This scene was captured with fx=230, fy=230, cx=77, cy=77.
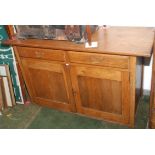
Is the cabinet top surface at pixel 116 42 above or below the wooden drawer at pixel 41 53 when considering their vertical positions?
above

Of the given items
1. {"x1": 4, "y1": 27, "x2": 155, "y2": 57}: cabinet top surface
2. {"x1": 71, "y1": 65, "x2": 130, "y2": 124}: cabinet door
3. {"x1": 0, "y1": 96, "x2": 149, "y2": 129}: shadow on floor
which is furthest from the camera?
{"x1": 0, "y1": 96, "x2": 149, "y2": 129}: shadow on floor

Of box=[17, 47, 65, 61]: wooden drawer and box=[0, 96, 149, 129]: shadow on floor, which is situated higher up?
box=[17, 47, 65, 61]: wooden drawer

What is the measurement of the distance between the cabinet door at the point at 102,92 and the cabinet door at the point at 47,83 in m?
0.12

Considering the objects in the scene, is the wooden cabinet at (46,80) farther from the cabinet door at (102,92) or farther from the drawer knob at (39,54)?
the cabinet door at (102,92)

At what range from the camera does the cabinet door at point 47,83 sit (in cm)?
205

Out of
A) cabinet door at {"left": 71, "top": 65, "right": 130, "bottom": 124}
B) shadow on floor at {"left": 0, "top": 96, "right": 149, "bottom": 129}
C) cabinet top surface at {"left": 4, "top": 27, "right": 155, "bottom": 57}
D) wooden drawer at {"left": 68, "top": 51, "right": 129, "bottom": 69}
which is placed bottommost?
shadow on floor at {"left": 0, "top": 96, "right": 149, "bottom": 129}

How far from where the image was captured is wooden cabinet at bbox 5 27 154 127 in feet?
5.62

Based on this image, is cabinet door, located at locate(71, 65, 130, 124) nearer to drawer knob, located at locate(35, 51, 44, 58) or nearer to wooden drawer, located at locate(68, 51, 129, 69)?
wooden drawer, located at locate(68, 51, 129, 69)

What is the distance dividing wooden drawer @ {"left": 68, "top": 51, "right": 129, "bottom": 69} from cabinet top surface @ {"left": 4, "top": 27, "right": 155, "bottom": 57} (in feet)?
0.20

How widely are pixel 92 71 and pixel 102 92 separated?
223 millimetres

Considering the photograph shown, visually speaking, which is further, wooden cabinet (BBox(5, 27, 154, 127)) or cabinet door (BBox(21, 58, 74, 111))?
cabinet door (BBox(21, 58, 74, 111))

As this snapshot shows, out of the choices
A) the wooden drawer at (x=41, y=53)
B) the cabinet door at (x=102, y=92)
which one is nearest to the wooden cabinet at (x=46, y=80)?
the wooden drawer at (x=41, y=53)

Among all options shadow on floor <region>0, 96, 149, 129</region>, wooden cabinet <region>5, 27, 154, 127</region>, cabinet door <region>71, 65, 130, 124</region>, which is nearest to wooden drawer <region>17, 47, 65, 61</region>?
wooden cabinet <region>5, 27, 154, 127</region>

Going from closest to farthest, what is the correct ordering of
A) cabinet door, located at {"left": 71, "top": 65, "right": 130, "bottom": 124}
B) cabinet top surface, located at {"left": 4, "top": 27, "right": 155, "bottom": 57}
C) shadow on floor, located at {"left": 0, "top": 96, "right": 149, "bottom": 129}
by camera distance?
cabinet top surface, located at {"left": 4, "top": 27, "right": 155, "bottom": 57} → cabinet door, located at {"left": 71, "top": 65, "right": 130, "bottom": 124} → shadow on floor, located at {"left": 0, "top": 96, "right": 149, "bottom": 129}
